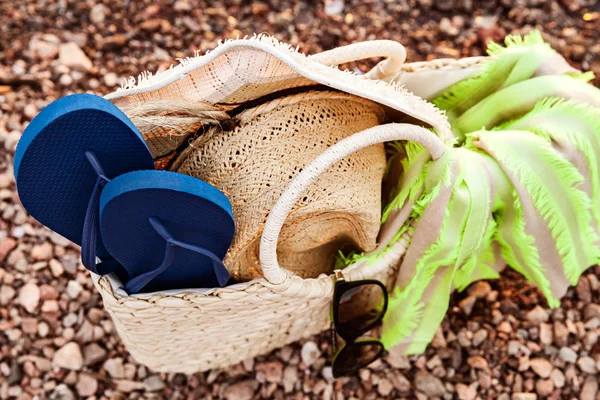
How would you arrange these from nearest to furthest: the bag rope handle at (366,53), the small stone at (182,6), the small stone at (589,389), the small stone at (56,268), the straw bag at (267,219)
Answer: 1. the straw bag at (267,219)
2. the bag rope handle at (366,53)
3. the small stone at (589,389)
4. the small stone at (56,268)
5. the small stone at (182,6)

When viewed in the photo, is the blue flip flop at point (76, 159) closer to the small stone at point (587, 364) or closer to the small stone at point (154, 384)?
the small stone at point (154, 384)

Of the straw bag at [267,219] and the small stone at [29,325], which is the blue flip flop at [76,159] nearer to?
the straw bag at [267,219]

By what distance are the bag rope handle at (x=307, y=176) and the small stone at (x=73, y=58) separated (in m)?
0.97

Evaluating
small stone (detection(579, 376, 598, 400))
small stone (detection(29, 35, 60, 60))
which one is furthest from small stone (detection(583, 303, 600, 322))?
small stone (detection(29, 35, 60, 60))

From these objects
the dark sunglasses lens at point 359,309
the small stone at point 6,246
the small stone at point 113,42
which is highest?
the small stone at point 113,42

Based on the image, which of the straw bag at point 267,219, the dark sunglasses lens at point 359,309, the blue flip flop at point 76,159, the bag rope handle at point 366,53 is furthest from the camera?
the dark sunglasses lens at point 359,309

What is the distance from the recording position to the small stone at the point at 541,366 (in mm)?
1246

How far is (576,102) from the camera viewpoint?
3.48 ft

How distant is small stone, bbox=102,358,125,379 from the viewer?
1264mm

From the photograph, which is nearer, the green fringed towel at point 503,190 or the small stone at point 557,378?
the green fringed towel at point 503,190

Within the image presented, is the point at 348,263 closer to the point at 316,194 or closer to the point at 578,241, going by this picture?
the point at 316,194

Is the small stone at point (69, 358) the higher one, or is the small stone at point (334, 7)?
the small stone at point (334, 7)

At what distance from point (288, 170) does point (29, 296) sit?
764 millimetres

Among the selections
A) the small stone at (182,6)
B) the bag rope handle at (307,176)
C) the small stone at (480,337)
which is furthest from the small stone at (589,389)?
the small stone at (182,6)
